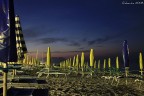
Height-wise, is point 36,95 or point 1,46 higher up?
point 1,46

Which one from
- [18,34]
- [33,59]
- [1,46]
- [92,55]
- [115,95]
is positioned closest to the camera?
[1,46]

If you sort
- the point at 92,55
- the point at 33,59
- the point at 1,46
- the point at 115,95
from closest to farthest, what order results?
the point at 1,46 → the point at 115,95 → the point at 92,55 → the point at 33,59

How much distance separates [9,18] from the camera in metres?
4.36

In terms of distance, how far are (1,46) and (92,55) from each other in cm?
1344

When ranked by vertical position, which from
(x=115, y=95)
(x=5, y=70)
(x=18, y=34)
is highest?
(x=18, y=34)

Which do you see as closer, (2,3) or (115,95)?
(2,3)

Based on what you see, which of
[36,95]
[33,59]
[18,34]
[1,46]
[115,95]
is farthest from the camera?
[33,59]

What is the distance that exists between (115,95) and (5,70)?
7.00 metres

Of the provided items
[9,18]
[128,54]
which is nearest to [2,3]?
[9,18]

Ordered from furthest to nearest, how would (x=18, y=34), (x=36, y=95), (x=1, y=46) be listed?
1. (x=18, y=34)
2. (x=36, y=95)
3. (x=1, y=46)

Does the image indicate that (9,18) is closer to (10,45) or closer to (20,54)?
(10,45)

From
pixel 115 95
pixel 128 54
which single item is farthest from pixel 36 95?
pixel 128 54

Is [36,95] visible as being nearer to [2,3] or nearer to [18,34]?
[2,3]

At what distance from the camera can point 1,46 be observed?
4.26m
